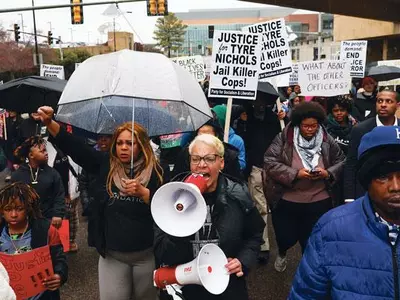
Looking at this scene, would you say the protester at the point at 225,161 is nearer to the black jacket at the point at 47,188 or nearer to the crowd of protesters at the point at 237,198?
the crowd of protesters at the point at 237,198

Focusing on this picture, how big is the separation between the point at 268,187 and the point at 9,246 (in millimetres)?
2346

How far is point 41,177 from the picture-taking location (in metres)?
4.62

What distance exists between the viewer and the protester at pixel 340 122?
17.6 feet

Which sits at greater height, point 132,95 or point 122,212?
point 132,95

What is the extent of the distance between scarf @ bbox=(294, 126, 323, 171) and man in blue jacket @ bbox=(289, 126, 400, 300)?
232 cm

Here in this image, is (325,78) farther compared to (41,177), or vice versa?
(325,78)

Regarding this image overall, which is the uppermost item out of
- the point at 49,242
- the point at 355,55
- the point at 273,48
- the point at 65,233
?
the point at 273,48

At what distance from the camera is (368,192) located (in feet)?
6.31

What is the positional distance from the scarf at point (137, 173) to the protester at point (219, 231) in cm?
48

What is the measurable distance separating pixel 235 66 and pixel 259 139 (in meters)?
0.89

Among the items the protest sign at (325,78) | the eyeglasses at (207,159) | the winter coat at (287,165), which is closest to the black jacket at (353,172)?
the winter coat at (287,165)

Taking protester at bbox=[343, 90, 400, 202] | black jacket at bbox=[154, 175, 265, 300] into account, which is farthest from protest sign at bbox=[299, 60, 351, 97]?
black jacket at bbox=[154, 175, 265, 300]

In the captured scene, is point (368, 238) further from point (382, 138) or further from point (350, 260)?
point (382, 138)

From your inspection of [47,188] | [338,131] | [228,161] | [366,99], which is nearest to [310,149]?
[228,161]
